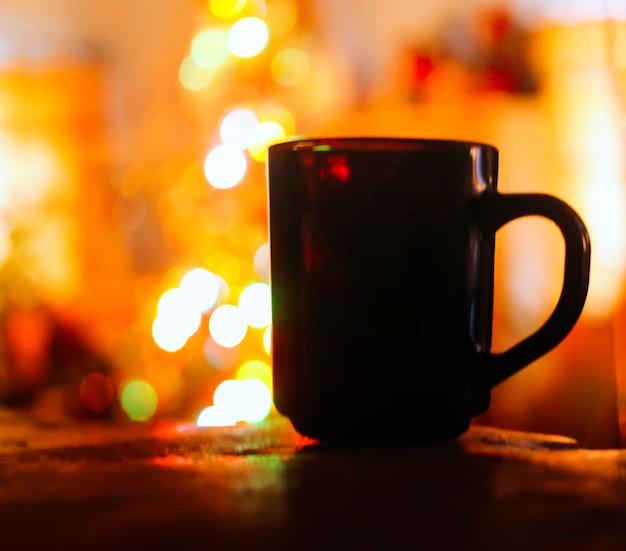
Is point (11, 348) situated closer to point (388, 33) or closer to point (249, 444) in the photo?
point (388, 33)

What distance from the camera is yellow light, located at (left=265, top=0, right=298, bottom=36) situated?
1948 mm

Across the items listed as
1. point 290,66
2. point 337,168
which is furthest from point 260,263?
point 337,168

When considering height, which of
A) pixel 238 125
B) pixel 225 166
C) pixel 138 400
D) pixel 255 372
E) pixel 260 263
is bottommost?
pixel 138 400

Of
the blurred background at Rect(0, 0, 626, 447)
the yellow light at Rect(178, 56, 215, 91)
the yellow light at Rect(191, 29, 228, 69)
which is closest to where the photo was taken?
the blurred background at Rect(0, 0, 626, 447)

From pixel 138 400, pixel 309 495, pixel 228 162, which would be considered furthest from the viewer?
pixel 138 400

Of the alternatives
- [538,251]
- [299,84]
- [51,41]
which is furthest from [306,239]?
[51,41]

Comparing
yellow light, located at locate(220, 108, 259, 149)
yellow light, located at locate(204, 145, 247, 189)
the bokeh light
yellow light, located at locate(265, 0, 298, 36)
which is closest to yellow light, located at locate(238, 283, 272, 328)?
yellow light, located at locate(204, 145, 247, 189)

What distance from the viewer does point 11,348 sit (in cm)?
235

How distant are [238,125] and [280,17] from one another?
0.31 metres

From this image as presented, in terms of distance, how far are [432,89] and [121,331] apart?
1.32 meters

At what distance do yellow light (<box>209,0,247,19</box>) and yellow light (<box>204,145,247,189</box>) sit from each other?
342 mm

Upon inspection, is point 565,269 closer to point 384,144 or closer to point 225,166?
point 384,144

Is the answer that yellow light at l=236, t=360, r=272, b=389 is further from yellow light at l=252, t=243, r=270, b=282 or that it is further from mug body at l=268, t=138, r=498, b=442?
mug body at l=268, t=138, r=498, b=442

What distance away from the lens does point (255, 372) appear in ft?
6.32
